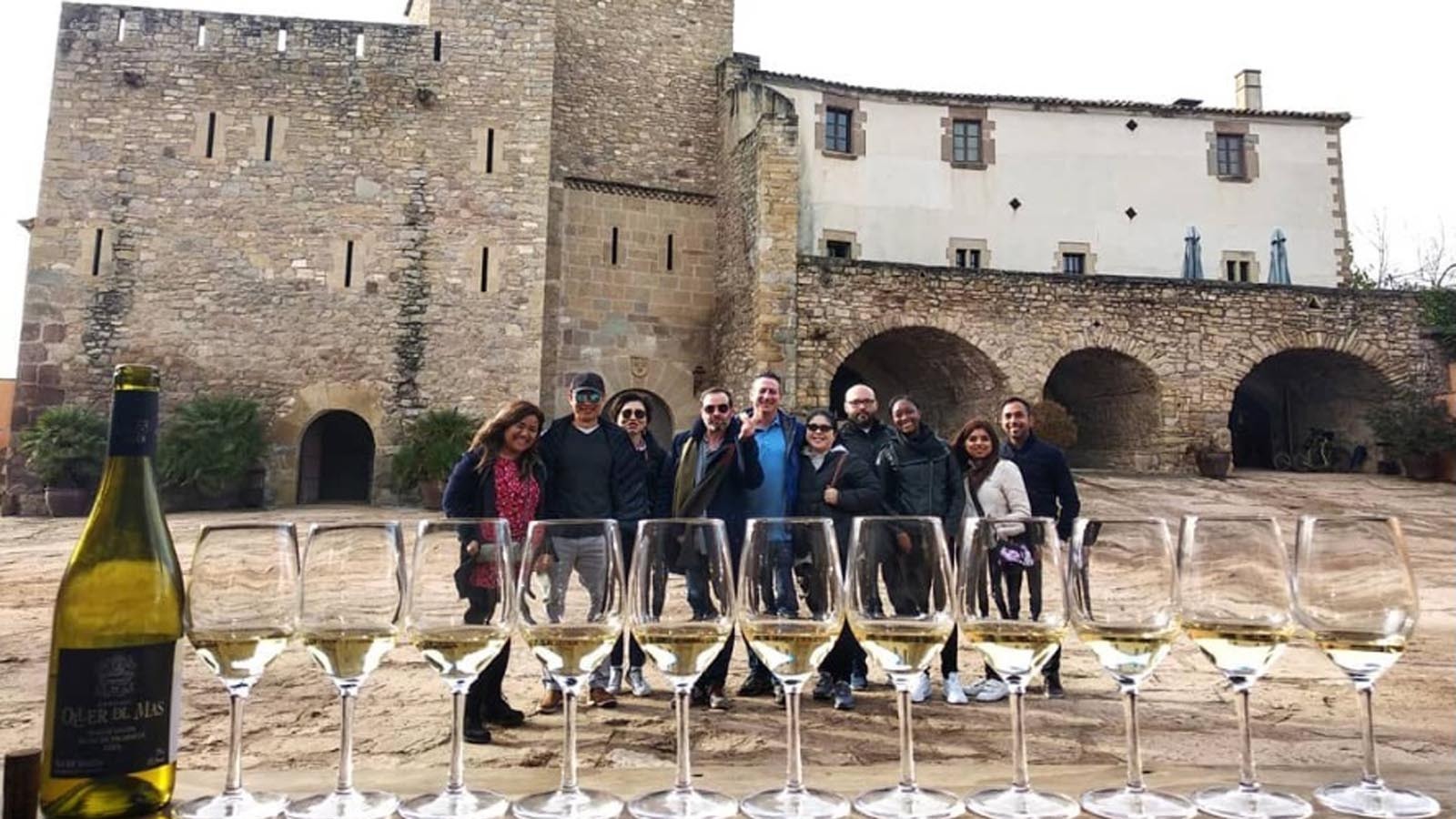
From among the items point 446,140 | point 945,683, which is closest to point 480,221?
point 446,140

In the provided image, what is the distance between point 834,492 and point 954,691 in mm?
1099

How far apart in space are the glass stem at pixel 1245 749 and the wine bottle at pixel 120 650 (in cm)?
113

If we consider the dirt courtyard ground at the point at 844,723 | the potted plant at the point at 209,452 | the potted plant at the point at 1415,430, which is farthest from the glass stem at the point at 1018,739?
the potted plant at the point at 1415,430

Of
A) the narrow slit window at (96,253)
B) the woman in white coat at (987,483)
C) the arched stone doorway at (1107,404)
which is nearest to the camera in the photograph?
the woman in white coat at (987,483)

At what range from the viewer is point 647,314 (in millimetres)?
16516

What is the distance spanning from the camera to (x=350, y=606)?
983 millimetres

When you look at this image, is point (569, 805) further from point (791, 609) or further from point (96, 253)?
point (96, 253)

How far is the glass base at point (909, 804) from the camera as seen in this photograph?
864mm

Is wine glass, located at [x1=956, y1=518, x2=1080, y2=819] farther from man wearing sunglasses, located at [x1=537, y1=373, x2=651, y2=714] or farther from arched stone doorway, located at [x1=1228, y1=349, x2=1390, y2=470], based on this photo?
arched stone doorway, located at [x1=1228, y1=349, x2=1390, y2=470]

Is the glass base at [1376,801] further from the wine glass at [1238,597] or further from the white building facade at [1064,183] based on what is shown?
the white building facade at [1064,183]

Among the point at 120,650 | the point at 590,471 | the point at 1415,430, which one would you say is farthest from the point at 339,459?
the point at 1415,430

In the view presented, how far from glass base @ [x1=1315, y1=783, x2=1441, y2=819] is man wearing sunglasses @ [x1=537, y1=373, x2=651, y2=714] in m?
3.38

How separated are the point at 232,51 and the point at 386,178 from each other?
3.19 m

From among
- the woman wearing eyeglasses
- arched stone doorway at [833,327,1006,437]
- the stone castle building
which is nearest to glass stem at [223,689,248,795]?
the woman wearing eyeglasses
